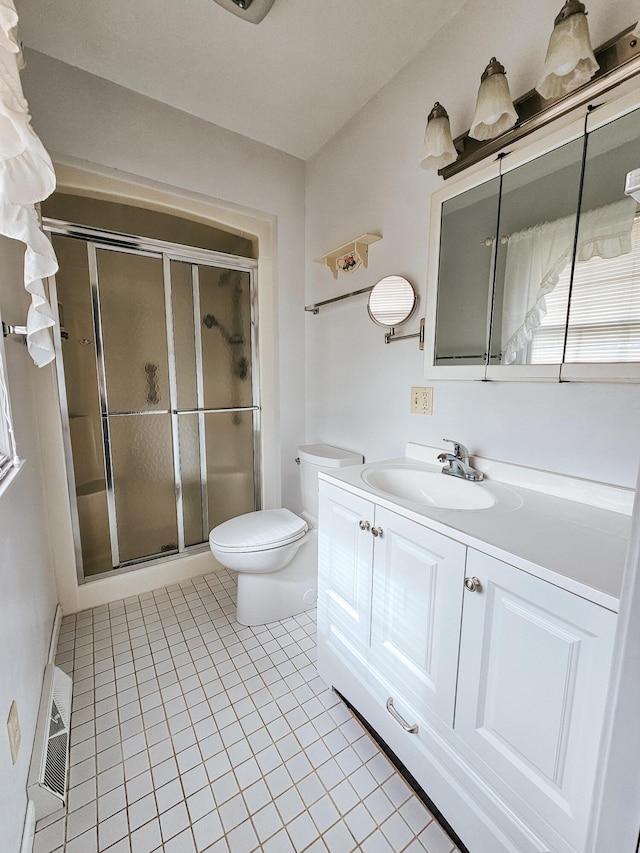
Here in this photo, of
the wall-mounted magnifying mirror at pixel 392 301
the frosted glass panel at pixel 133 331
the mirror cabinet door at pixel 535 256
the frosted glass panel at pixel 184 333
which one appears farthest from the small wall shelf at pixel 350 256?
the frosted glass panel at pixel 133 331

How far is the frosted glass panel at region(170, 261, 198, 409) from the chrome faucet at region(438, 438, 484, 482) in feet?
5.06

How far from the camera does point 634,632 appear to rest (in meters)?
0.42

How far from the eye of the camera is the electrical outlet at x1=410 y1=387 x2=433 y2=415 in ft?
4.96

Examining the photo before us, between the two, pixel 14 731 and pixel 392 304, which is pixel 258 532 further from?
pixel 392 304

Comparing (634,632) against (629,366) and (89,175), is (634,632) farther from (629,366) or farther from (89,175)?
(89,175)

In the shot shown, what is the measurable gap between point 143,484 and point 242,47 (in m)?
2.15

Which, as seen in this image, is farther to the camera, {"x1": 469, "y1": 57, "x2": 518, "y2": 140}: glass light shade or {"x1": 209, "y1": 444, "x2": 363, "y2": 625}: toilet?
{"x1": 209, "y1": 444, "x2": 363, "y2": 625}: toilet

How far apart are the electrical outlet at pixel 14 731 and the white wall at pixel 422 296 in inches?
60.0

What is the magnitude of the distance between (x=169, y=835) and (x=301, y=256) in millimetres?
2576

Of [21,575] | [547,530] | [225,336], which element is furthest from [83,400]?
[547,530]

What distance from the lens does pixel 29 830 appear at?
92cm

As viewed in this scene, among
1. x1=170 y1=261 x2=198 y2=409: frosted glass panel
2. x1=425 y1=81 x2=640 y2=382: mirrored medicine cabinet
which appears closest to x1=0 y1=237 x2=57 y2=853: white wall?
x1=170 y1=261 x2=198 y2=409: frosted glass panel

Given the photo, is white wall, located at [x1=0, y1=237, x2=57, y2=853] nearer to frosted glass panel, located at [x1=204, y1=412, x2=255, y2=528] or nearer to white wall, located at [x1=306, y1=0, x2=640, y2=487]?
frosted glass panel, located at [x1=204, y1=412, x2=255, y2=528]

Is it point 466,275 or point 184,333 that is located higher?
point 466,275
